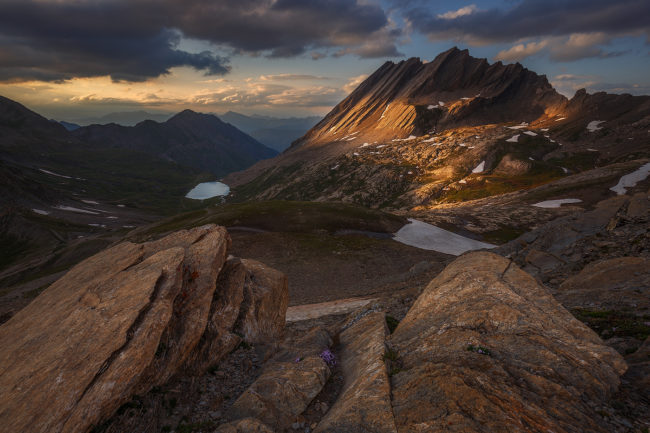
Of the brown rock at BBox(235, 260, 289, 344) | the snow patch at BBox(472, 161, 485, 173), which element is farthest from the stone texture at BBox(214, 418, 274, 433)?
the snow patch at BBox(472, 161, 485, 173)

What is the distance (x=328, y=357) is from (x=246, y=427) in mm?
5731

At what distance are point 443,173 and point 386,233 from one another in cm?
13967

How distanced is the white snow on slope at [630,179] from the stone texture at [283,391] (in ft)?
463

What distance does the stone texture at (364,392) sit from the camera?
9992mm

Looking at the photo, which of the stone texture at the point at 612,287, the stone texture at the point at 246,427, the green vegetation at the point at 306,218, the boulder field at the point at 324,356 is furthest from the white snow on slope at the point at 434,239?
the stone texture at the point at 246,427

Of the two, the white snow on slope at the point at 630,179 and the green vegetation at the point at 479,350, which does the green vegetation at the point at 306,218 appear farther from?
the white snow on slope at the point at 630,179

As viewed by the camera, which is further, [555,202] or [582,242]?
[555,202]

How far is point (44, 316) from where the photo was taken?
1666cm

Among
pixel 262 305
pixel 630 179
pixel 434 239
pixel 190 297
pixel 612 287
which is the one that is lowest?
pixel 434 239

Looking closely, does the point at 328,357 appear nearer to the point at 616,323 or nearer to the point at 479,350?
the point at 479,350

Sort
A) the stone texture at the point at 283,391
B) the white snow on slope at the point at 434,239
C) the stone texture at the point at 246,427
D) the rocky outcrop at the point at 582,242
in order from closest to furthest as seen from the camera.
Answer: the stone texture at the point at 246,427 → the stone texture at the point at 283,391 → the rocky outcrop at the point at 582,242 → the white snow on slope at the point at 434,239

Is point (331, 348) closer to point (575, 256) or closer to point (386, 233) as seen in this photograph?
point (575, 256)

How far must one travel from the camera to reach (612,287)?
20234 millimetres

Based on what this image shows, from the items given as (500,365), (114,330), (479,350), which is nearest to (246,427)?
(114,330)
